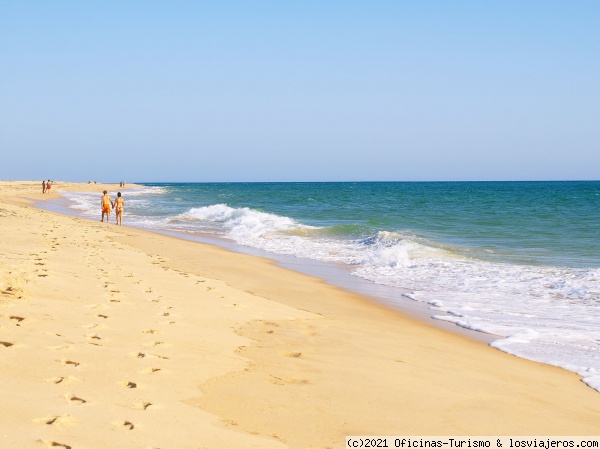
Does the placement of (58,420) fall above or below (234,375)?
above

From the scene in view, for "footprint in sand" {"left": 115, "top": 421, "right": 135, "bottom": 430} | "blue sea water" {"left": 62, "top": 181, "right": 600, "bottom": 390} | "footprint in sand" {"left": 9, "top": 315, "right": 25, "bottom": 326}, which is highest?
"footprint in sand" {"left": 9, "top": 315, "right": 25, "bottom": 326}

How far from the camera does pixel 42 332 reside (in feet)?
19.8

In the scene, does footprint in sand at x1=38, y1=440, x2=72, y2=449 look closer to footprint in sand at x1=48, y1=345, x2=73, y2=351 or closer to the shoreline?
footprint in sand at x1=48, y1=345, x2=73, y2=351

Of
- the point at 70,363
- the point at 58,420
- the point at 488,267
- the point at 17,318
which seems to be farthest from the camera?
the point at 488,267

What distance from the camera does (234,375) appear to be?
18.1 feet

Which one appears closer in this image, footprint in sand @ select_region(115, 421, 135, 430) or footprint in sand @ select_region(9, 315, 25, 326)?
footprint in sand @ select_region(115, 421, 135, 430)

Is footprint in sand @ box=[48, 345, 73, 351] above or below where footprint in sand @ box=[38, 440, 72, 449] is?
above

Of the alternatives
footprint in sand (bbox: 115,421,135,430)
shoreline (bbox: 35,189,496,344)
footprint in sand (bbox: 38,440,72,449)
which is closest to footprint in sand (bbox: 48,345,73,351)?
footprint in sand (bbox: 115,421,135,430)

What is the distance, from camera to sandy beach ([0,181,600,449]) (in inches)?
167

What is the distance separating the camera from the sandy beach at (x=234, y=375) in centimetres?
423

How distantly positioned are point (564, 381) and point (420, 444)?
2634 mm

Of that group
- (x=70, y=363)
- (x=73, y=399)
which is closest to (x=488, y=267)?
(x=70, y=363)

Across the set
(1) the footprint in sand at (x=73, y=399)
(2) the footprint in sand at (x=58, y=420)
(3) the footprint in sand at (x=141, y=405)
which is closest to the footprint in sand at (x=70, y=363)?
(1) the footprint in sand at (x=73, y=399)

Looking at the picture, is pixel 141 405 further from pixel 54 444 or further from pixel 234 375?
pixel 234 375
